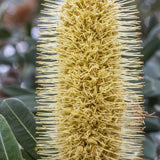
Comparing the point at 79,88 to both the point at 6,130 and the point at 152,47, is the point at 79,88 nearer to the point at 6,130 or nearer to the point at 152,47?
the point at 6,130

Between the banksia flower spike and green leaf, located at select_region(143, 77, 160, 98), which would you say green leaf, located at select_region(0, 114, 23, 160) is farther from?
green leaf, located at select_region(143, 77, 160, 98)

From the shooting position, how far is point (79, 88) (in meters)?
1.18

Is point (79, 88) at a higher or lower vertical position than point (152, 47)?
lower

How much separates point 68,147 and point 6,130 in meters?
0.26

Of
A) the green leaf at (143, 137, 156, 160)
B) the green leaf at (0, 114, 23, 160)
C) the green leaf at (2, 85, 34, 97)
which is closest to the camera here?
the green leaf at (0, 114, 23, 160)

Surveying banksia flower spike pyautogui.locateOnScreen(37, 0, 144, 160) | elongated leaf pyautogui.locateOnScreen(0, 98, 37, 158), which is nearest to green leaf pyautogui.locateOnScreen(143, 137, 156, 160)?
banksia flower spike pyautogui.locateOnScreen(37, 0, 144, 160)

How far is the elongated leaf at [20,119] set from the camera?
1.22 metres

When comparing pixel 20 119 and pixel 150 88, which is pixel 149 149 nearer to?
pixel 150 88

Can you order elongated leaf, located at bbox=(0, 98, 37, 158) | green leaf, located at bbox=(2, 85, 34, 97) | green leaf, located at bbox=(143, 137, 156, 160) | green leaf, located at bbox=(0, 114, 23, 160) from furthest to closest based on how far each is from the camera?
green leaf, located at bbox=(2, 85, 34, 97)
green leaf, located at bbox=(143, 137, 156, 160)
elongated leaf, located at bbox=(0, 98, 37, 158)
green leaf, located at bbox=(0, 114, 23, 160)

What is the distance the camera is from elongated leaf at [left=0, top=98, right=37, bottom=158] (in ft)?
4.00

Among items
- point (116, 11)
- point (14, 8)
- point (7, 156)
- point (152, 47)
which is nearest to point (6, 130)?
point (7, 156)

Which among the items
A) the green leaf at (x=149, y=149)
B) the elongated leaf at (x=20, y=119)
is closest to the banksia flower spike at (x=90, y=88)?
the elongated leaf at (x=20, y=119)

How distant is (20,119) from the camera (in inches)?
48.2

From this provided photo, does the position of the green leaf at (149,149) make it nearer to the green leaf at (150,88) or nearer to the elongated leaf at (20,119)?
the green leaf at (150,88)
